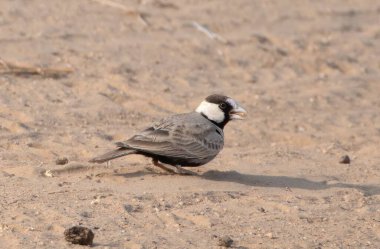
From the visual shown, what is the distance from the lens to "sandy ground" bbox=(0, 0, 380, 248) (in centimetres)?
697

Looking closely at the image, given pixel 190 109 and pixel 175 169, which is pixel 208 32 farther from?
pixel 175 169

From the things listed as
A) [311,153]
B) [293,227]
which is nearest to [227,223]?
[293,227]

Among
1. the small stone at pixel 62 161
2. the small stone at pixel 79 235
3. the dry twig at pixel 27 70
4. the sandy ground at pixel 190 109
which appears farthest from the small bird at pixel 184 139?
the dry twig at pixel 27 70

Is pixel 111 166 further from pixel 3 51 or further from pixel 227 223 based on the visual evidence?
pixel 3 51

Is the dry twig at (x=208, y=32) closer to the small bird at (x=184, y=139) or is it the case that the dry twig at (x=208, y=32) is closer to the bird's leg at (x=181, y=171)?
the small bird at (x=184, y=139)

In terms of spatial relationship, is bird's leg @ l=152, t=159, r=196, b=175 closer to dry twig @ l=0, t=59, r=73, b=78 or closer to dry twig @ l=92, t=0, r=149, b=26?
dry twig @ l=0, t=59, r=73, b=78

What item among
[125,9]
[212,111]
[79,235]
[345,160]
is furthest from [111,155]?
[125,9]

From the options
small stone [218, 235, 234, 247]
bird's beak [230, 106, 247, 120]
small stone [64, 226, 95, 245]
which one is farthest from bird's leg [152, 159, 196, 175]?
small stone [64, 226, 95, 245]

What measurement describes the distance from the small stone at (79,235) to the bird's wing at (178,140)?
5.63ft

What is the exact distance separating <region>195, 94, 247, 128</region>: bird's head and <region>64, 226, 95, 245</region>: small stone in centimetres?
257

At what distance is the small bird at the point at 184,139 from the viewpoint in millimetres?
7930

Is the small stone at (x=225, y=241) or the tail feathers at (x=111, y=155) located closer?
the small stone at (x=225, y=241)

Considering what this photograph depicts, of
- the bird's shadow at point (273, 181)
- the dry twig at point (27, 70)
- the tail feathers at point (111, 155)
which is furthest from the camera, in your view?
the dry twig at point (27, 70)

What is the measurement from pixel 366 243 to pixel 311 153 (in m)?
2.76
